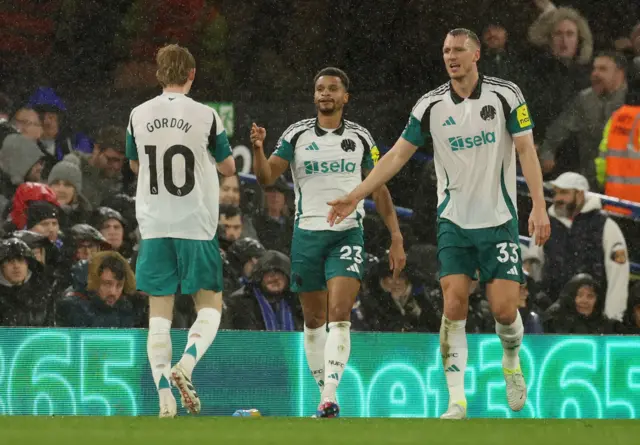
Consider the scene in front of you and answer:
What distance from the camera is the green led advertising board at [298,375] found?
354 inches

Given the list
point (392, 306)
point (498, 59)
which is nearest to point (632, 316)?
point (392, 306)

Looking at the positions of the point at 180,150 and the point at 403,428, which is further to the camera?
the point at 180,150

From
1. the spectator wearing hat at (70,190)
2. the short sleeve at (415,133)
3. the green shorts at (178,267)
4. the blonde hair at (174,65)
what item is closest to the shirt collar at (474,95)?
the short sleeve at (415,133)

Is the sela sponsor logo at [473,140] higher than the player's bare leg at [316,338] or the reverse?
higher

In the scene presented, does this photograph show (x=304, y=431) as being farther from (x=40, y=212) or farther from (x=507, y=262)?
(x=40, y=212)

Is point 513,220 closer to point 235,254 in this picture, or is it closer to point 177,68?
point 177,68

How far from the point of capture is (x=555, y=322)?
1045 centimetres

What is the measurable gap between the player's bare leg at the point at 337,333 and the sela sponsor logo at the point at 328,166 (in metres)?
0.69

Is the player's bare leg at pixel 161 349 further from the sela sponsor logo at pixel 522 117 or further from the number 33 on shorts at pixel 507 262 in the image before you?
the sela sponsor logo at pixel 522 117

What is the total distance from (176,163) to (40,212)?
12.7ft

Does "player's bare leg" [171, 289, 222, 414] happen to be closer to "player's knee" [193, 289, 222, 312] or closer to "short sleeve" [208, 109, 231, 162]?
"player's knee" [193, 289, 222, 312]

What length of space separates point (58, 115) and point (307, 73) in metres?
2.20

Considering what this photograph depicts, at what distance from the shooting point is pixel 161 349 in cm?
681

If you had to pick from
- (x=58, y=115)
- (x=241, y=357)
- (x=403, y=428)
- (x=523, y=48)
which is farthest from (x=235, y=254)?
(x=403, y=428)
